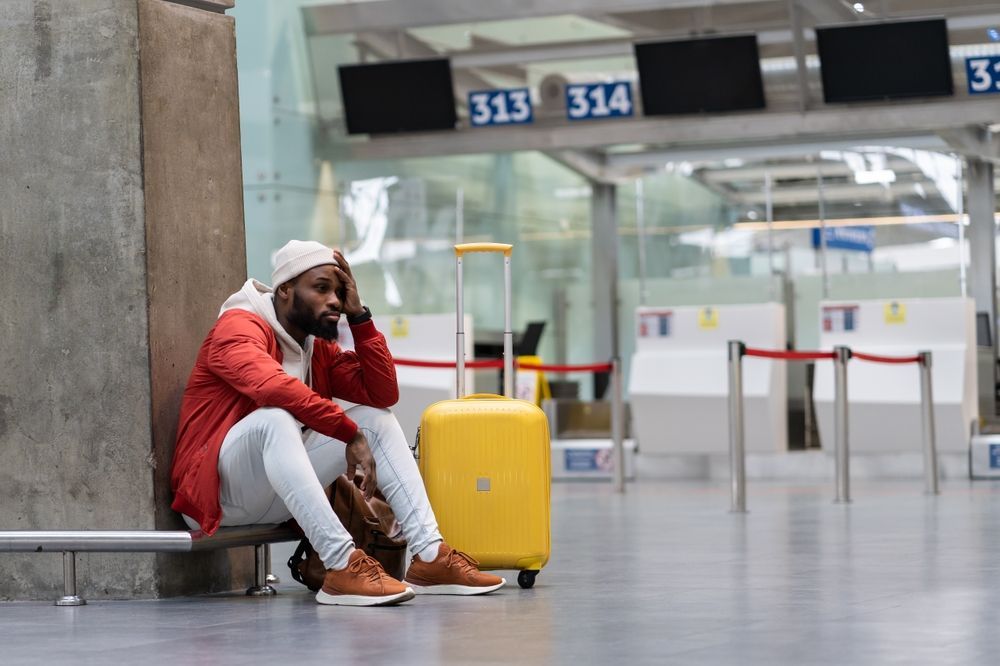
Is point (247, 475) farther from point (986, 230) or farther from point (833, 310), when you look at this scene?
point (986, 230)

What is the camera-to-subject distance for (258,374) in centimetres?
440

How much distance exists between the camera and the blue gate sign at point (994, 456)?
502 inches

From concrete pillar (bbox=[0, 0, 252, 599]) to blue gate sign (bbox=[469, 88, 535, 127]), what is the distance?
9.01 meters

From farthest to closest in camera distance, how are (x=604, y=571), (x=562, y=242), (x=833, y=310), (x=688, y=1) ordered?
(x=562, y=242)
(x=833, y=310)
(x=688, y=1)
(x=604, y=571)

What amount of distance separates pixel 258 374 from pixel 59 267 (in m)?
0.78

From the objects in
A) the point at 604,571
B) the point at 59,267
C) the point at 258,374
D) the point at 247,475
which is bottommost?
the point at 604,571

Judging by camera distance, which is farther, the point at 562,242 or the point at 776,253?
the point at 562,242

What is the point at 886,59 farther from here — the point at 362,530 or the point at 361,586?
the point at 361,586

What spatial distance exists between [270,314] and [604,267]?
11984 millimetres

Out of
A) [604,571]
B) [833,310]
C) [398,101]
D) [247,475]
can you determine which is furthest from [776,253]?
[247,475]

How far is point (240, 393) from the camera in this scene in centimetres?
457

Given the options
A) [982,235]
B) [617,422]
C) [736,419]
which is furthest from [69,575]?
[982,235]

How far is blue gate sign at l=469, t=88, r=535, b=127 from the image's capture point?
13.8 meters

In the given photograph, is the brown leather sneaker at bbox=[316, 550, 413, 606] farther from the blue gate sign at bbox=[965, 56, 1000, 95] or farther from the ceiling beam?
the blue gate sign at bbox=[965, 56, 1000, 95]
